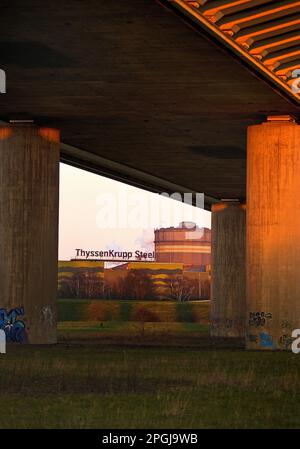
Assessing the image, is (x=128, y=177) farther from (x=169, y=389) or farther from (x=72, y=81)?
(x=169, y=389)

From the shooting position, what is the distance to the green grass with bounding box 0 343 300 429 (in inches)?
926

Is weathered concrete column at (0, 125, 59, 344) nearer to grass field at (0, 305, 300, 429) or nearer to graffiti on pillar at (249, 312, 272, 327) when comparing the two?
grass field at (0, 305, 300, 429)

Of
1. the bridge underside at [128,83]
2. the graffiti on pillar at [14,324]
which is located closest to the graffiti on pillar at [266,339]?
the bridge underside at [128,83]

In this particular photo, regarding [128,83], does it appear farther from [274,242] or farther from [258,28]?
[274,242]

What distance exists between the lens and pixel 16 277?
2203 inches

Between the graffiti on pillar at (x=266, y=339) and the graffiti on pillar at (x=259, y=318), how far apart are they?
43cm

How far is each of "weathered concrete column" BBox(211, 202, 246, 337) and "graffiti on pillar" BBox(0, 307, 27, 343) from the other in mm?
34571

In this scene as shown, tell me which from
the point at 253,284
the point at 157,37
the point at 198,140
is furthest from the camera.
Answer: the point at 198,140

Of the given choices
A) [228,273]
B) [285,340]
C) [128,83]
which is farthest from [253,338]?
[228,273]

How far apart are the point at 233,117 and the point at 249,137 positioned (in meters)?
1.37

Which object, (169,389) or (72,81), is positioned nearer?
(169,389)

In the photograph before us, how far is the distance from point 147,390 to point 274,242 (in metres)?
24.6

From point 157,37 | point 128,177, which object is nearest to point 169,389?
point 157,37

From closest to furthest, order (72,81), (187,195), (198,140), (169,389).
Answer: (169,389)
(72,81)
(198,140)
(187,195)
